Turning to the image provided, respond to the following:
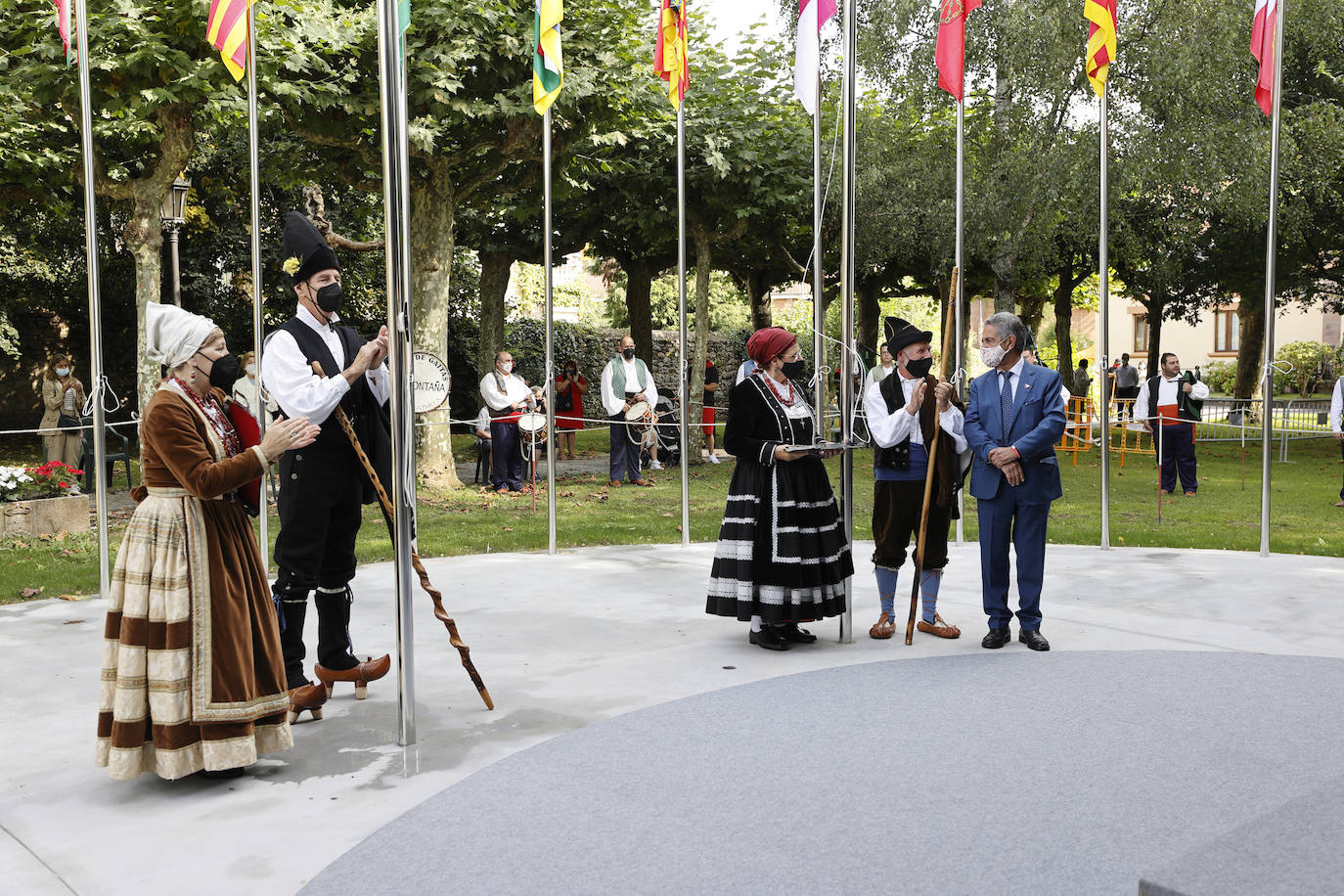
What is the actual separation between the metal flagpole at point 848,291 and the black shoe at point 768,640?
1.37 feet

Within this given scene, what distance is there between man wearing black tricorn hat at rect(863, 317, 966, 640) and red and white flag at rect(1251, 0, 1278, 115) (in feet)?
16.1

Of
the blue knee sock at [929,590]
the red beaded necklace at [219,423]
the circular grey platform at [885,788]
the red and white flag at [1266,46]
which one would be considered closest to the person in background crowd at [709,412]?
the red and white flag at [1266,46]

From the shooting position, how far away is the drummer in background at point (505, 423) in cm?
1526

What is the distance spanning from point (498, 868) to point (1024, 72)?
15887 millimetres

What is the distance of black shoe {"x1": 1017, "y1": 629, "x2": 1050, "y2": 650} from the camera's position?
6527 mm

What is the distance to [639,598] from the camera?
318 inches

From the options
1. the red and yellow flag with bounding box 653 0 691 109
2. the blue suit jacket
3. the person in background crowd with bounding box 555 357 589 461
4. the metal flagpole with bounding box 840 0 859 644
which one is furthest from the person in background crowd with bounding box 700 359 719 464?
the blue suit jacket

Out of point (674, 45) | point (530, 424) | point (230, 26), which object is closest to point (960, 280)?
point (674, 45)

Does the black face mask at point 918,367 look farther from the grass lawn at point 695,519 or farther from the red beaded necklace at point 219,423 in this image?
the red beaded necklace at point 219,423

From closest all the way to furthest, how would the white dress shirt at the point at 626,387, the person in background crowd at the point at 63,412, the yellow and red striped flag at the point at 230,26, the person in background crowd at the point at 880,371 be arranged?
1. the person in background crowd at the point at 880,371
2. the yellow and red striped flag at the point at 230,26
3. the person in background crowd at the point at 63,412
4. the white dress shirt at the point at 626,387

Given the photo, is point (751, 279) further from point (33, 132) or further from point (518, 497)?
point (33, 132)

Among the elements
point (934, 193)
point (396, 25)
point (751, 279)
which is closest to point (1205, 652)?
point (396, 25)

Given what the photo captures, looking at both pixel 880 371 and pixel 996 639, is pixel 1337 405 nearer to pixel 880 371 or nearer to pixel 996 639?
pixel 880 371

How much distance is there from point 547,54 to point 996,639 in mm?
5961
